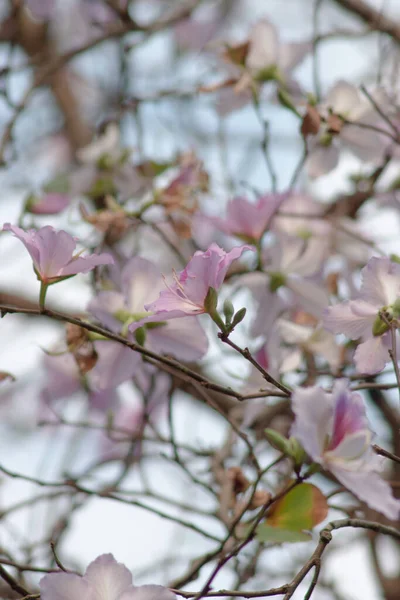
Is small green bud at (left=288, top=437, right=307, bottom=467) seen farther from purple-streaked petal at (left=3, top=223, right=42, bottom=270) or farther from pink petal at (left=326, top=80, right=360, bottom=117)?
pink petal at (left=326, top=80, right=360, bottom=117)

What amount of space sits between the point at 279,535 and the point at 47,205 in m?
0.64

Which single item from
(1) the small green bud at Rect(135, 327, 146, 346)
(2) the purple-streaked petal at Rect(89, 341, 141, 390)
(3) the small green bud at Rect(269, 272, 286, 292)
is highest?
(1) the small green bud at Rect(135, 327, 146, 346)

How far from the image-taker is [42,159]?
7.99 feet

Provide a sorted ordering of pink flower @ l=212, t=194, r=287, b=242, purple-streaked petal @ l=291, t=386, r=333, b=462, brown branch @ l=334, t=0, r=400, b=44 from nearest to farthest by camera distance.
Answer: purple-streaked petal @ l=291, t=386, r=333, b=462 → pink flower @ l=212, t=194, r=287, b=242 → brown branch @ l=334, t=0, r=400, b=44


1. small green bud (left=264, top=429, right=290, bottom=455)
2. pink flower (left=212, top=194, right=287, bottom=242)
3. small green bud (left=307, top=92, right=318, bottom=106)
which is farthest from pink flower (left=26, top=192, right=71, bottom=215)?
small green bud (left=264, top=429, right=290, bottom=455)

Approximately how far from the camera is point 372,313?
0.70 metres

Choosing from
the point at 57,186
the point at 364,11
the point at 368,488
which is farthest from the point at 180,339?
the point at 364,11

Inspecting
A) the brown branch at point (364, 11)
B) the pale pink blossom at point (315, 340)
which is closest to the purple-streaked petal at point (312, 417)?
the pale pink blossom at point (315, 340)

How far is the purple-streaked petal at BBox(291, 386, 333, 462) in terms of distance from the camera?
58cm

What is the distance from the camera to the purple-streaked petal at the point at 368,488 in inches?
23.8

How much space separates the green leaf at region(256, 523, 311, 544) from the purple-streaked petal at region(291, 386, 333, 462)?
113 mm

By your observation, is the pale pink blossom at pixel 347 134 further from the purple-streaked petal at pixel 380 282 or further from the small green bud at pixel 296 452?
the small green bud at pixel 296 452

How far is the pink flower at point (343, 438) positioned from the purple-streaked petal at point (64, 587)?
0.67 ft

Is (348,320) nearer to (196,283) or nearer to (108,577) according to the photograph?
(196,283)
